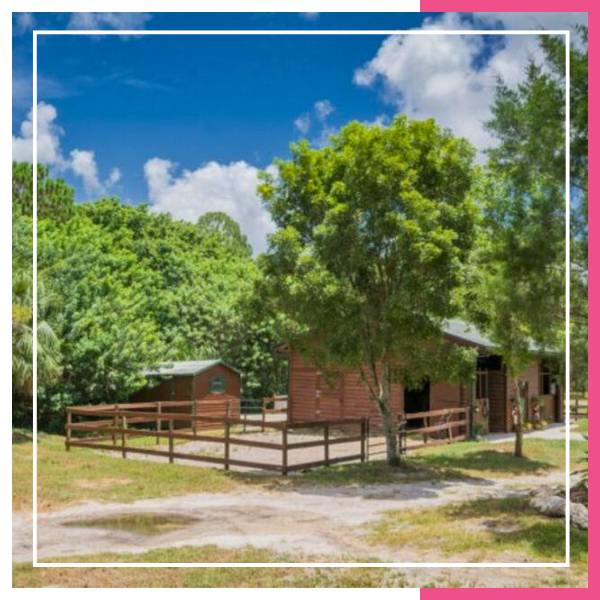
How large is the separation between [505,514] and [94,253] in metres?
13.0

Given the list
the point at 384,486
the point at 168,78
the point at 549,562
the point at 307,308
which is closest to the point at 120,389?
the point at 307,308

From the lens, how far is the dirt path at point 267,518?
757 centimetres

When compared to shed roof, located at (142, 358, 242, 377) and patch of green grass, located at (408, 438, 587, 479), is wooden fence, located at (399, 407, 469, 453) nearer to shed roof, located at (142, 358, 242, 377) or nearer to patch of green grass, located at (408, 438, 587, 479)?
patch of green grass, located at (408, 438, 587, 479)

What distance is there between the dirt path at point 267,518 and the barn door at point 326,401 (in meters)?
9.17

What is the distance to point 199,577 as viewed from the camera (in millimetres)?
6641

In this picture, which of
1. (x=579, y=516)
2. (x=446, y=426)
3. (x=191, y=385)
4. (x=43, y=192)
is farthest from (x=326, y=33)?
(x=191, y=385)

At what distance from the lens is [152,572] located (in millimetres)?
6723

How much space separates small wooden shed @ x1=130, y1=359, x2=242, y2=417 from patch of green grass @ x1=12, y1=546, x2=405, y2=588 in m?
12.6

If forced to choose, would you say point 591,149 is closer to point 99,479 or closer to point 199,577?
point 199,577

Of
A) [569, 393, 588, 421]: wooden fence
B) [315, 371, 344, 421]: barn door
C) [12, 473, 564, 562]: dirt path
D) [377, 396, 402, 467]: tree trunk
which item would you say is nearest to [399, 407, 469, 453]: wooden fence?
[315, 371, 344, 421]: barn door

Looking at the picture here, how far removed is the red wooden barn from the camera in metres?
19.2

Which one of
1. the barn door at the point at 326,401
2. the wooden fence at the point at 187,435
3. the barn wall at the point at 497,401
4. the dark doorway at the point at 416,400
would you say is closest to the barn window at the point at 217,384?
the wooden fence at the point at 187,435

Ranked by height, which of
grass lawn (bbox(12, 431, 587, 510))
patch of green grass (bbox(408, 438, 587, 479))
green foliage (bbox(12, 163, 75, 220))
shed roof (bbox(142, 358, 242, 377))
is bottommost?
patch of green grass (bbox(408, 438, 587, 479))

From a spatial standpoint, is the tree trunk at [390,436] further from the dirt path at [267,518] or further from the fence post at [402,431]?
the fence post at [402,431]
